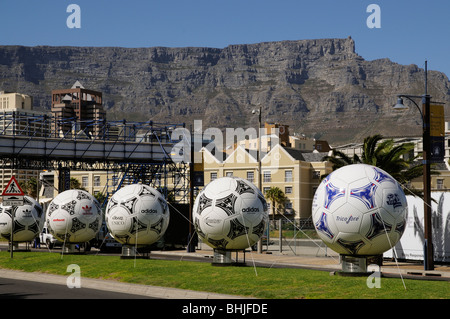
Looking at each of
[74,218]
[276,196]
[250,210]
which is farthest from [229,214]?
[276,196]

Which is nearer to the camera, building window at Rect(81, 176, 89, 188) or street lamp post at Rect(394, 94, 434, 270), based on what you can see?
street lamp post at Rect(394, 94, 434, 270)

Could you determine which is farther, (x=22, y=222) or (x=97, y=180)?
(x=97, y=180)

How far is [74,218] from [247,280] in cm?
1535

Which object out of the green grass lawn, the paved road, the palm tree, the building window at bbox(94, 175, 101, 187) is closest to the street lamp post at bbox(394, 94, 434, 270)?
the green grass lawn

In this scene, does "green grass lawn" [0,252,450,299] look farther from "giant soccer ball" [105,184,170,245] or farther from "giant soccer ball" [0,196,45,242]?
"giant soccer ball" [0,196,45,242]

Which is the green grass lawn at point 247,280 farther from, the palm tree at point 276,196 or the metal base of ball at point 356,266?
the palm tree at point 276,196

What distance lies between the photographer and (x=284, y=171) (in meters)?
89.5

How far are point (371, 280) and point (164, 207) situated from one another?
529 inches

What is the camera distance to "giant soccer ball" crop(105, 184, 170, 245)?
28250 millimetres

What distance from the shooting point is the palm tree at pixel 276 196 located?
290 feet

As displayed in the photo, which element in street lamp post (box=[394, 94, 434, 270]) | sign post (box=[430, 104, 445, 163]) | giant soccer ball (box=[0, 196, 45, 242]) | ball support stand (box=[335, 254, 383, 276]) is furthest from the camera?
giant soccer ball (box=[0, 196, 45, 242])

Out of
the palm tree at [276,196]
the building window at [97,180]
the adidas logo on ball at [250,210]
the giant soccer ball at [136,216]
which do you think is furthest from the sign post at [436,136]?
the building window at [97,180]

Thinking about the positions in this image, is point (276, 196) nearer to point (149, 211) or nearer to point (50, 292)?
point (149, 211)

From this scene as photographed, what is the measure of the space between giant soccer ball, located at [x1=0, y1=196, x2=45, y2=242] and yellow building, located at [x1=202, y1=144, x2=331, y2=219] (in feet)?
173
